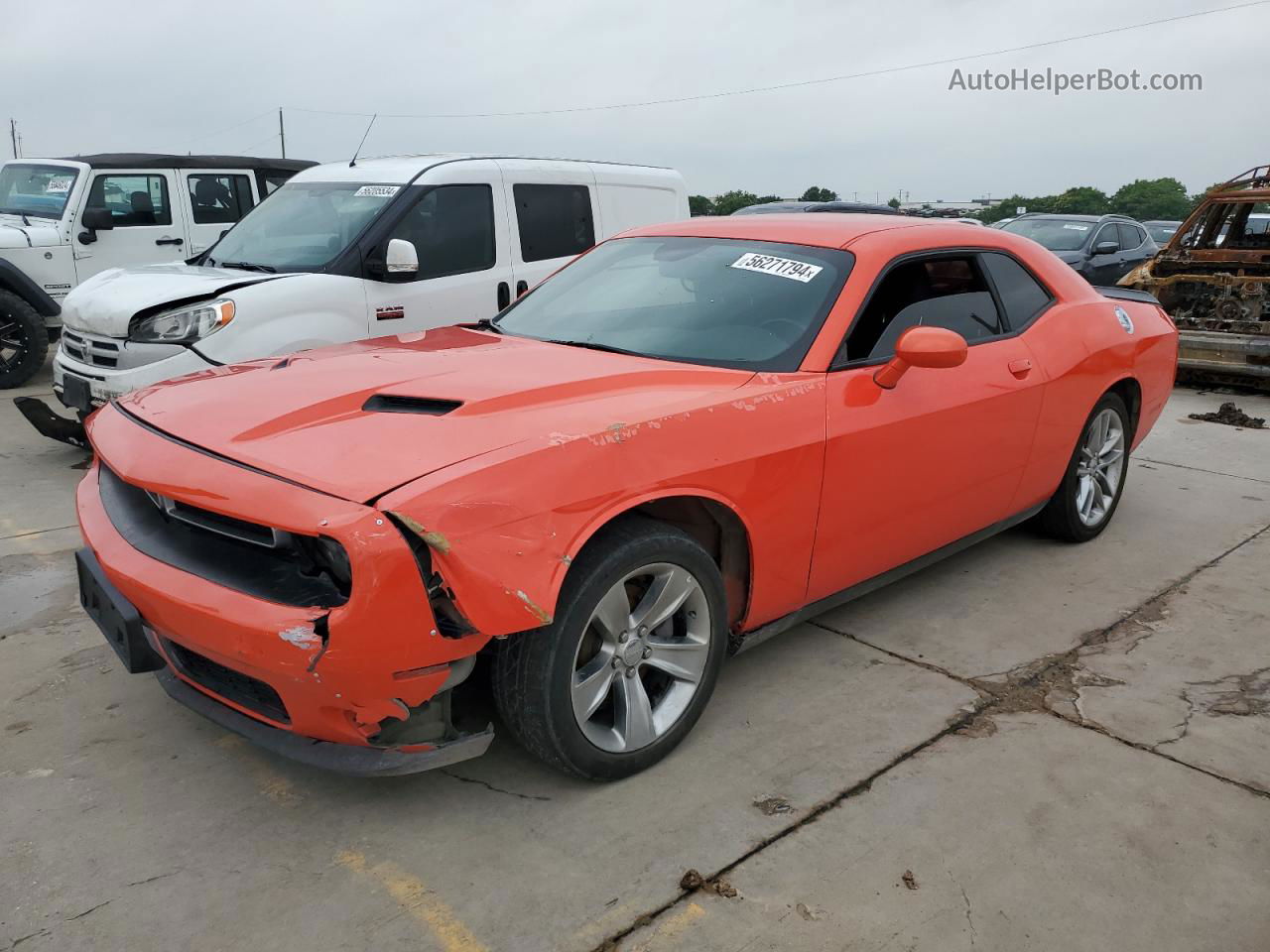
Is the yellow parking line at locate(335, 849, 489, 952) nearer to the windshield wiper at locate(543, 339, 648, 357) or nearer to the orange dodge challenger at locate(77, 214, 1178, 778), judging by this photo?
the orange dodge challenger at locate(77, 214, 1178, 778)

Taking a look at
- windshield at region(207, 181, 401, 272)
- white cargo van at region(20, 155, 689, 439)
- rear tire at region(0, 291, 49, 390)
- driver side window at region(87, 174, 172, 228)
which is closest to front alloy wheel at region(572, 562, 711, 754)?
white cargo van at region(20, 155, 689, 439)

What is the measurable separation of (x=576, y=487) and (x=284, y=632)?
76cm

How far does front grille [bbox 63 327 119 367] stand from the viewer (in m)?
5.60

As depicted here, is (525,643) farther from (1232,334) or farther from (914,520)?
(1232,334)

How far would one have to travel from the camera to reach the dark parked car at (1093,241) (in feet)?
40.7

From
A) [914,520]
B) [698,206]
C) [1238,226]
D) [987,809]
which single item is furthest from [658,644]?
[698,206]

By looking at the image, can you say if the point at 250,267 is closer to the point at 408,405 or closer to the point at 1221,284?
the point at 408,405

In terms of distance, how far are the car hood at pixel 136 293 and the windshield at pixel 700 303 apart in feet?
8.00

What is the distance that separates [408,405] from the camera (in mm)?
2750

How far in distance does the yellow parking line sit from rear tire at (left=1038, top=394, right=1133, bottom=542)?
3374 mm

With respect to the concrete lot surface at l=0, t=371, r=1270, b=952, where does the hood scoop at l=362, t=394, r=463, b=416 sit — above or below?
above

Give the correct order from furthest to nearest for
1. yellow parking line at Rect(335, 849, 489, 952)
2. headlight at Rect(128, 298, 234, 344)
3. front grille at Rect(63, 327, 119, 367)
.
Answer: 1. front grille at Rect(63, 327, 119, 367)
2. headlight at Rect(128, 298, 234, 344)
3. yellow parking line at Rect(335, 849, 489, 952)

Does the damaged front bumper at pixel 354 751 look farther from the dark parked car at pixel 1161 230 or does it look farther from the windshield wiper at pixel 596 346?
the dark parked car at pixel 1161 230

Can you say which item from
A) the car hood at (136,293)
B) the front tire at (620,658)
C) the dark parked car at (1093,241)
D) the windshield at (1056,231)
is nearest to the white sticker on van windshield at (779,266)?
the front tire at (620,658)
